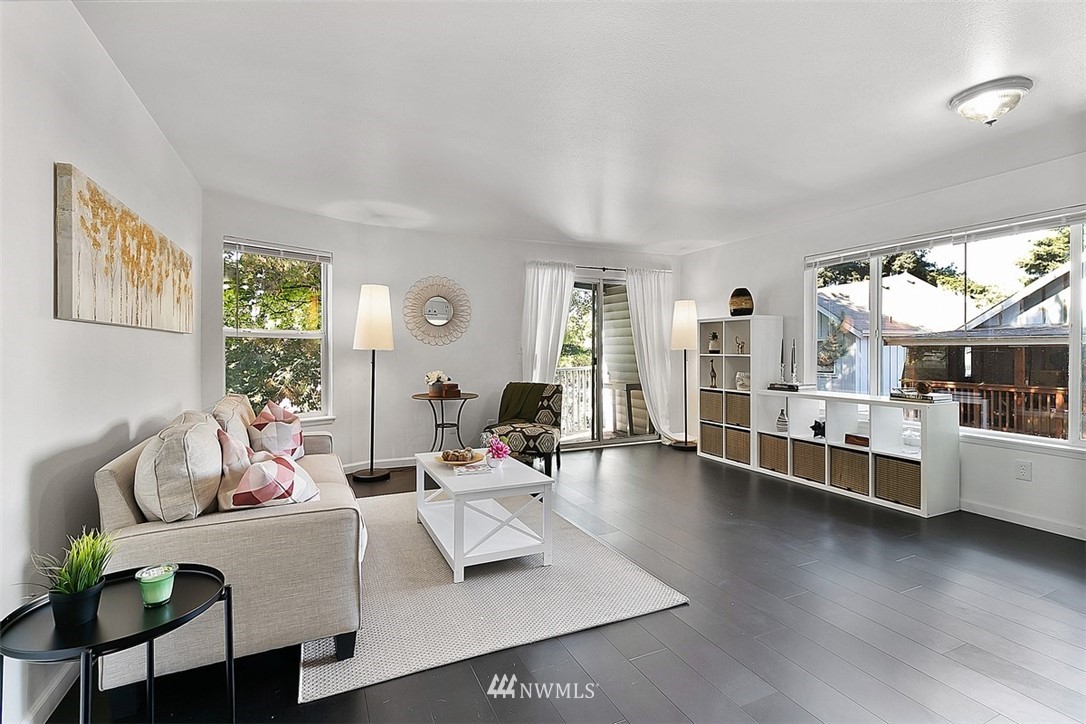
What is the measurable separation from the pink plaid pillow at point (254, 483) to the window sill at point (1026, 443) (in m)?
4.22

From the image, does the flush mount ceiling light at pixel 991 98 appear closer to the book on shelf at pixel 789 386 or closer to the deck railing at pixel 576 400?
the book on shelf at pixel 789 386

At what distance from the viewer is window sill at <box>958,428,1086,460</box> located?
3.33 m

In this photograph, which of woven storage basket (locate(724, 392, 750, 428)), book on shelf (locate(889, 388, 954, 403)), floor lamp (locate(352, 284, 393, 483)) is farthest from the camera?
woven storage basket (locate(724, 392, 750, 428))

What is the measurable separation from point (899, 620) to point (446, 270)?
4.52 metres

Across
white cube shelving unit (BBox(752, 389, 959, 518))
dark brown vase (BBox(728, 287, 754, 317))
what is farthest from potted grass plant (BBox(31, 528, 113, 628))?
dark brown vase (BBox(728, 287, 754, 317))

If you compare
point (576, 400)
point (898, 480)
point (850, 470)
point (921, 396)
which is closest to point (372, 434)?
point (576, 400)

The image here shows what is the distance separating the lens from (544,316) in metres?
5.96

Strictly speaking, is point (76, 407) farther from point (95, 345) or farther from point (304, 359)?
point (304, 359)

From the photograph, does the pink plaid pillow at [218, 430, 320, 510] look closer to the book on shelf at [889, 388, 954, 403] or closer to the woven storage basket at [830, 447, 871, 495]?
the woven storage basket at [830, 447, 871, 495]

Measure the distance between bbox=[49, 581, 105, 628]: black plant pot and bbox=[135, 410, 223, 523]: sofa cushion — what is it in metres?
0.53

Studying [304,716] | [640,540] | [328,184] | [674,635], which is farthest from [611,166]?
[304,716]

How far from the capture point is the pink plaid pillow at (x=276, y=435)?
3143mm

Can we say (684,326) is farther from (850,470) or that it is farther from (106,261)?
(106,261)

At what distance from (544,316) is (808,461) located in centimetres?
292
